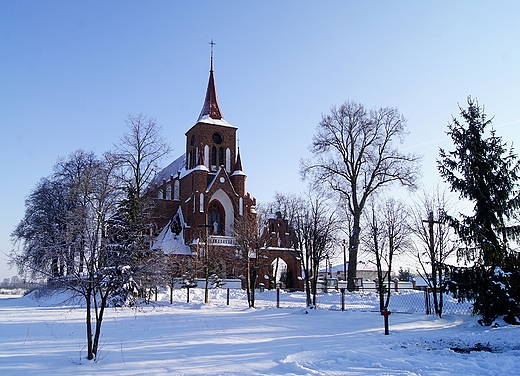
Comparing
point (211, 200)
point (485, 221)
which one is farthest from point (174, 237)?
point (485, 221)

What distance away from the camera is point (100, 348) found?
10008 millimetres

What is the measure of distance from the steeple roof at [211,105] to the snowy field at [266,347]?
3785 cm

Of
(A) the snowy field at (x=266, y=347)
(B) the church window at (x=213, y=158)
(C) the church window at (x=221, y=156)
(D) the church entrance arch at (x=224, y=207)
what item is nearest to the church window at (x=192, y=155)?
(B) the church window at (x=213, y=158)

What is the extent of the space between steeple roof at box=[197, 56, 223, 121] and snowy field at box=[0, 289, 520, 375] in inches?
1490

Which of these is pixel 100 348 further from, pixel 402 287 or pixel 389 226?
pixel 402 287

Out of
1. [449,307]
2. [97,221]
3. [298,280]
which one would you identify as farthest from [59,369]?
[298,280]

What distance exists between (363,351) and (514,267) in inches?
273

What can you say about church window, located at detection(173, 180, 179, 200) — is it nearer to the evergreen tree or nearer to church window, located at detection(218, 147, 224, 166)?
church window, located at detection(218, 147, 224, 166)

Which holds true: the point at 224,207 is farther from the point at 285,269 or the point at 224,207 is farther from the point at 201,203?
the point at 285,269

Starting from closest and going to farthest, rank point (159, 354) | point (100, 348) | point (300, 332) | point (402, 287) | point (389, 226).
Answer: point (159, 354) → point (100, 348) → point (300, 332) → point (389, 226) → point (402, 287)

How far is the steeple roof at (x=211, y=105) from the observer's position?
172 ft

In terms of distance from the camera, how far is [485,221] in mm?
14875

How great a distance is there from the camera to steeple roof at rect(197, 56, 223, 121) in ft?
172

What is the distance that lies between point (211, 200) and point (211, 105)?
12830 millimetres
